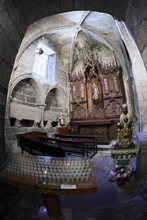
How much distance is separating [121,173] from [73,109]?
19.7 ft

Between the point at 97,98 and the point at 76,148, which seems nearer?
the point at 76,148

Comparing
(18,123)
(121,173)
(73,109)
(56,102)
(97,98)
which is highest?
(97,98)

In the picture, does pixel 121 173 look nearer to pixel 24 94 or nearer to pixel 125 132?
pixel 125 132

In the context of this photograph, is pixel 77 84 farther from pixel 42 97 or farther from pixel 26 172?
pixel 26 172

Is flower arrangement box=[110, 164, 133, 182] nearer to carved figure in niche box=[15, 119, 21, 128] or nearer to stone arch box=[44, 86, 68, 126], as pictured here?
carved figure in niche box=[15, 119, 21, 128]

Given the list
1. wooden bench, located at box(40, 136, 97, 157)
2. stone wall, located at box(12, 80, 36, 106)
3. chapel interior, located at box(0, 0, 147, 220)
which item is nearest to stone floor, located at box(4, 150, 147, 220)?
chapel interior, located at box(0, 0, 147, 220)

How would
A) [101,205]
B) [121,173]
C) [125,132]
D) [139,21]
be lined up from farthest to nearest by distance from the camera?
[125,132] < [121,173] < [101,205] < [139,21]

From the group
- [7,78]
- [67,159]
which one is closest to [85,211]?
[67,159]

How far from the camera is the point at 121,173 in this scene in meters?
2.46

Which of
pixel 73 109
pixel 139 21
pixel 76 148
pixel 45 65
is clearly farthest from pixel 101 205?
pixel 45 65

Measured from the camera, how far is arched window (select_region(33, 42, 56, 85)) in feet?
23.1

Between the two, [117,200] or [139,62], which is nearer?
[117,200]

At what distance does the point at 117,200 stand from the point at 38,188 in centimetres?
145

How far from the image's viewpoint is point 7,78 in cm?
182
